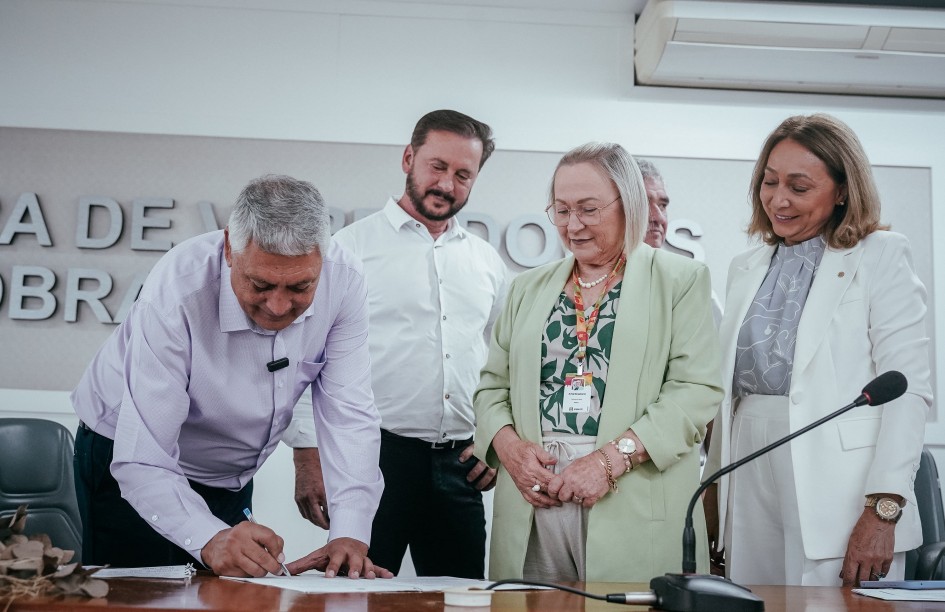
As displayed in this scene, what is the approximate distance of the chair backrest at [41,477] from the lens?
10.2 ft

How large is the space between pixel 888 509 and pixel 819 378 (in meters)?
0.34

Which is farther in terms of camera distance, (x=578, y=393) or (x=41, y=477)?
(x=41, y=477)

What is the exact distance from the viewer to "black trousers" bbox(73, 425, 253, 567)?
2154 millimetres

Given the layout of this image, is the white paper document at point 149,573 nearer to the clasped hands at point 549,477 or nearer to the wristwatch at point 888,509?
the clasped hands at point 549,477

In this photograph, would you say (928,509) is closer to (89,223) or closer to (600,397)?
(600,397)

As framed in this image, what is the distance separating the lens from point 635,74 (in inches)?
180

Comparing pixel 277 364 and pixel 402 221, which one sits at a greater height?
pixel 402 221

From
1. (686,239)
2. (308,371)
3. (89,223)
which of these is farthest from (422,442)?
(89,223)

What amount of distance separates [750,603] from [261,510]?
3.20 meters

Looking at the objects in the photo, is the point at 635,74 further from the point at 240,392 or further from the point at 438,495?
the point at 240,392

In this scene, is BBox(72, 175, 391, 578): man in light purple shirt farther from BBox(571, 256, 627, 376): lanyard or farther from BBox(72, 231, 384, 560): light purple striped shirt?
BBox(571, 256, 627, 376): lanyard

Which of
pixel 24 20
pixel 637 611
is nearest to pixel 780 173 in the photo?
pixel 637 611

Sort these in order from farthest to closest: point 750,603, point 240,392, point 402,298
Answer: point 402,298 → point 240,392 → point 750,603

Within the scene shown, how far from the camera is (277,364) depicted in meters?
2.16
